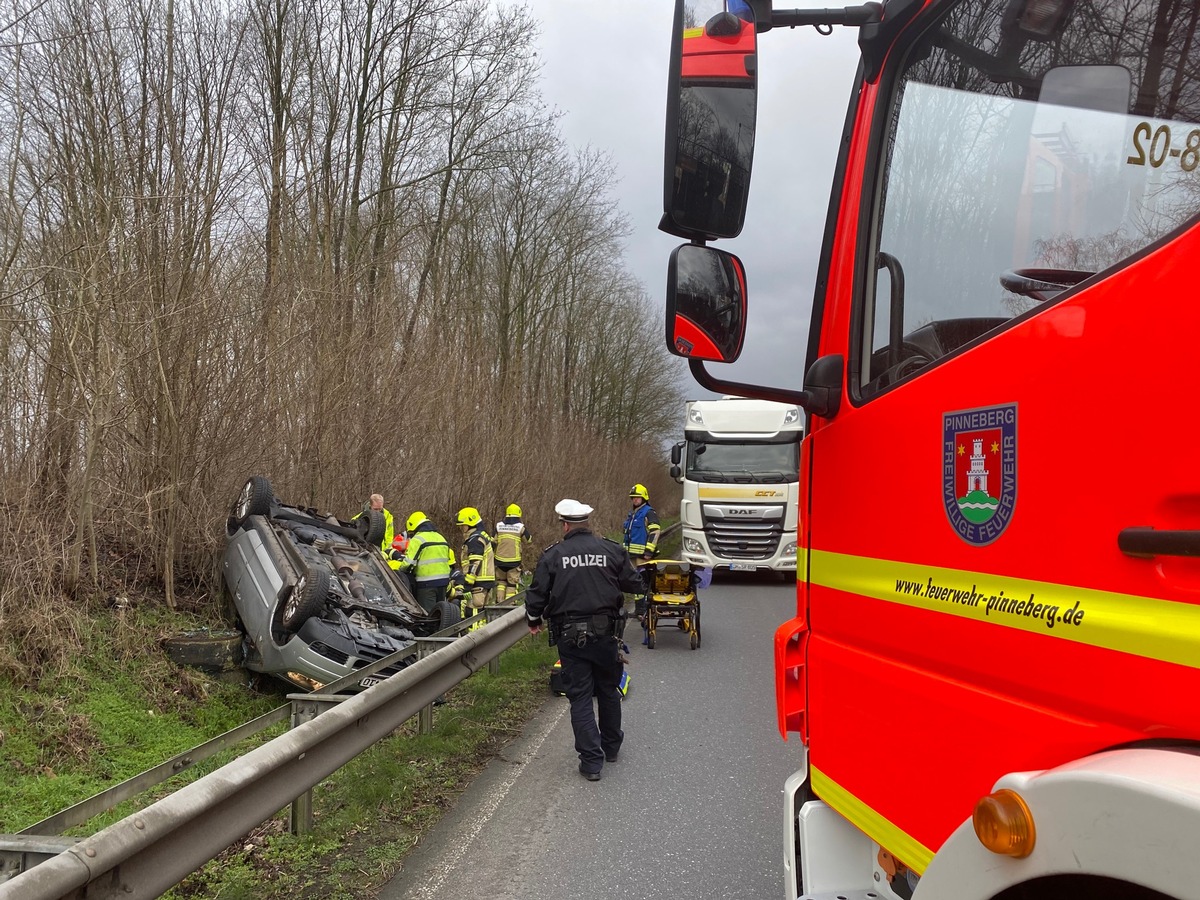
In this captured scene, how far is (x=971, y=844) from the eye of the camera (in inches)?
62.2

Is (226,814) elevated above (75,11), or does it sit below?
below

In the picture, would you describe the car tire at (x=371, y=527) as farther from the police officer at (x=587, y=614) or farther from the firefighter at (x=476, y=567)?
the police officer at (x=587, y=614)

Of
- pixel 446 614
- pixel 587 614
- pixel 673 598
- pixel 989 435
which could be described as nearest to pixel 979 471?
pixel 989 435

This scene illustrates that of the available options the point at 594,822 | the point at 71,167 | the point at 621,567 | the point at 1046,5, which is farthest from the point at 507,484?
the point at 1046,5

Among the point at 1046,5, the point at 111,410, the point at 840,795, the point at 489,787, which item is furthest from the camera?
the point at 111,410

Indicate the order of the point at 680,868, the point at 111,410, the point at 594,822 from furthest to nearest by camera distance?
1. the point at 111,410
2. the point at 594,822
3. the point at 680,868

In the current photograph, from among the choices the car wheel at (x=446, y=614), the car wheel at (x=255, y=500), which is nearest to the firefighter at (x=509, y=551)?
the car wheel at (x=446, y=614)

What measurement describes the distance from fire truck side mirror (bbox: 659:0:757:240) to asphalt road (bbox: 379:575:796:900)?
3.06 metres

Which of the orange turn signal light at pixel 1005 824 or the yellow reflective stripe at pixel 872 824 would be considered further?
the yellow reflective stripe at pixel 872 824

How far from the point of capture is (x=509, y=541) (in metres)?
13.9

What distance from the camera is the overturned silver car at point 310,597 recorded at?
7.37 m

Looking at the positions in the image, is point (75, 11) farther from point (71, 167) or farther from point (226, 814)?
point (226, 814)

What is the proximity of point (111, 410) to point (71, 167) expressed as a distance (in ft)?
7.30

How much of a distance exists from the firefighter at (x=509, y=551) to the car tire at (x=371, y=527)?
3.38m
